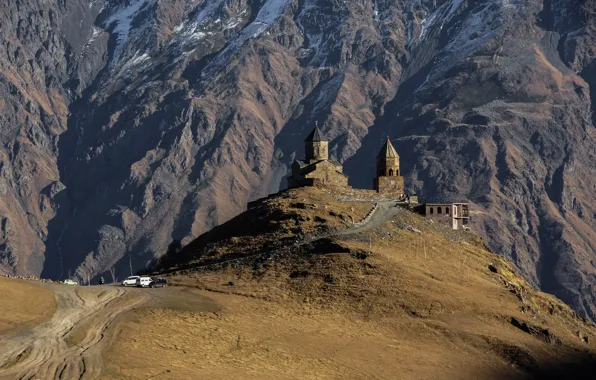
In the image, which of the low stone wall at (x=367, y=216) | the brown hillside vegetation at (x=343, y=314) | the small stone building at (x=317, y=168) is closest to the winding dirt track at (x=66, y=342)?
the brown hillside vegetation at (x=343, y=314)

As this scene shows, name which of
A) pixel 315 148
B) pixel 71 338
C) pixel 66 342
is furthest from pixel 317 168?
pixel 66 342

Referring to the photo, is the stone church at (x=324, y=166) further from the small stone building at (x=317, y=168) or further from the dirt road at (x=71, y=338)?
the dirt road at (x=71, y=338)

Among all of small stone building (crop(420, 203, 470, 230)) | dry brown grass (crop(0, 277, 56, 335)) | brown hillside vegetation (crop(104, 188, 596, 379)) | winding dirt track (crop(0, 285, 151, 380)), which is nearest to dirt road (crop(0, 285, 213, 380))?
winding dirt track (crop(0, 285, 151, 380))

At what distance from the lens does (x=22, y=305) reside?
8638 cm

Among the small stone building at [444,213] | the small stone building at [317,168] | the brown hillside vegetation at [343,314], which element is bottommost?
the brown hillside vegetation at [343,314]

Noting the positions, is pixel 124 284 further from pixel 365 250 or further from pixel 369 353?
pixel 369 353

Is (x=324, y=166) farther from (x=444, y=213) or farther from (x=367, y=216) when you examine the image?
(x=367, y=216)

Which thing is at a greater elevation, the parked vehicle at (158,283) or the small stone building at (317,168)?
the small stone building at (317,168)

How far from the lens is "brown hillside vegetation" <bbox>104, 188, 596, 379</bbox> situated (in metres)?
79.9

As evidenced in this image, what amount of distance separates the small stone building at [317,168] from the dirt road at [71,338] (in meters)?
66.1

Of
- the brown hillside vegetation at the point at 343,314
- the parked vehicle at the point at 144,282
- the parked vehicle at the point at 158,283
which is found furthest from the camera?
the parked vehicle at the point at 144,282

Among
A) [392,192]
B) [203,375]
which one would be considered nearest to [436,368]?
[203,375]

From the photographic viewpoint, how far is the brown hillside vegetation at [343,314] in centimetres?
7988

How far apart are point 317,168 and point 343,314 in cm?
7136
